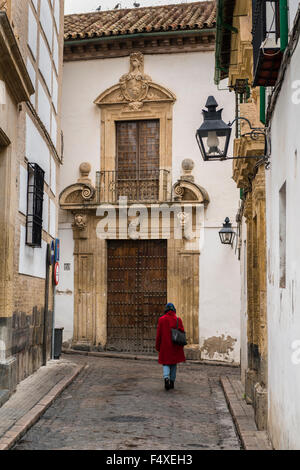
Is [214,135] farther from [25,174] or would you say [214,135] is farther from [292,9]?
A: [25,174]

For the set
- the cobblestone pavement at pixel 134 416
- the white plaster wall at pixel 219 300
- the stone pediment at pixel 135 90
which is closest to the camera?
the cobblestone pavement at pixel 134 416

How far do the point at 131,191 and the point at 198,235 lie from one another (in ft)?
7.44

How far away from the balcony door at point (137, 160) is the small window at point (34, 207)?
21.4 feet

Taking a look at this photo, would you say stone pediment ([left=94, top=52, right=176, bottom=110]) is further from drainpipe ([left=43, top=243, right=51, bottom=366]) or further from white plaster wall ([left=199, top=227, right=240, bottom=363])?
drainpipe ([left=43, top=243, right=51, bottom=366])

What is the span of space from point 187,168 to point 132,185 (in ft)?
5.32

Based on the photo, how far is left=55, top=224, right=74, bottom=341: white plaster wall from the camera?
60.9 feet

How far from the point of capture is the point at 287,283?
5.67 meters

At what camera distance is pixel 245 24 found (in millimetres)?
9617

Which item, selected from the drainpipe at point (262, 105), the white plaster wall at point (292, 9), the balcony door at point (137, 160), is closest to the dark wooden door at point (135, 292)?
the balcony door at point (137, 160)

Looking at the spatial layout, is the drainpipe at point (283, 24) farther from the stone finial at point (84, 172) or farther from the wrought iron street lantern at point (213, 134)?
the stone finial at point (84, 172)

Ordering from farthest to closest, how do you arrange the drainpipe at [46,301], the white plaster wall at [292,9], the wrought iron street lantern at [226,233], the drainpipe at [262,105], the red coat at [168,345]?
the wrought iron street lantern at [226,233] → the drainpipe at [46,301] → the red coat at [168,345] → the drainpipe at [262,105] → the white plaster wall at [292,9]

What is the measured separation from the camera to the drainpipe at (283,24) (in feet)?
18.9
